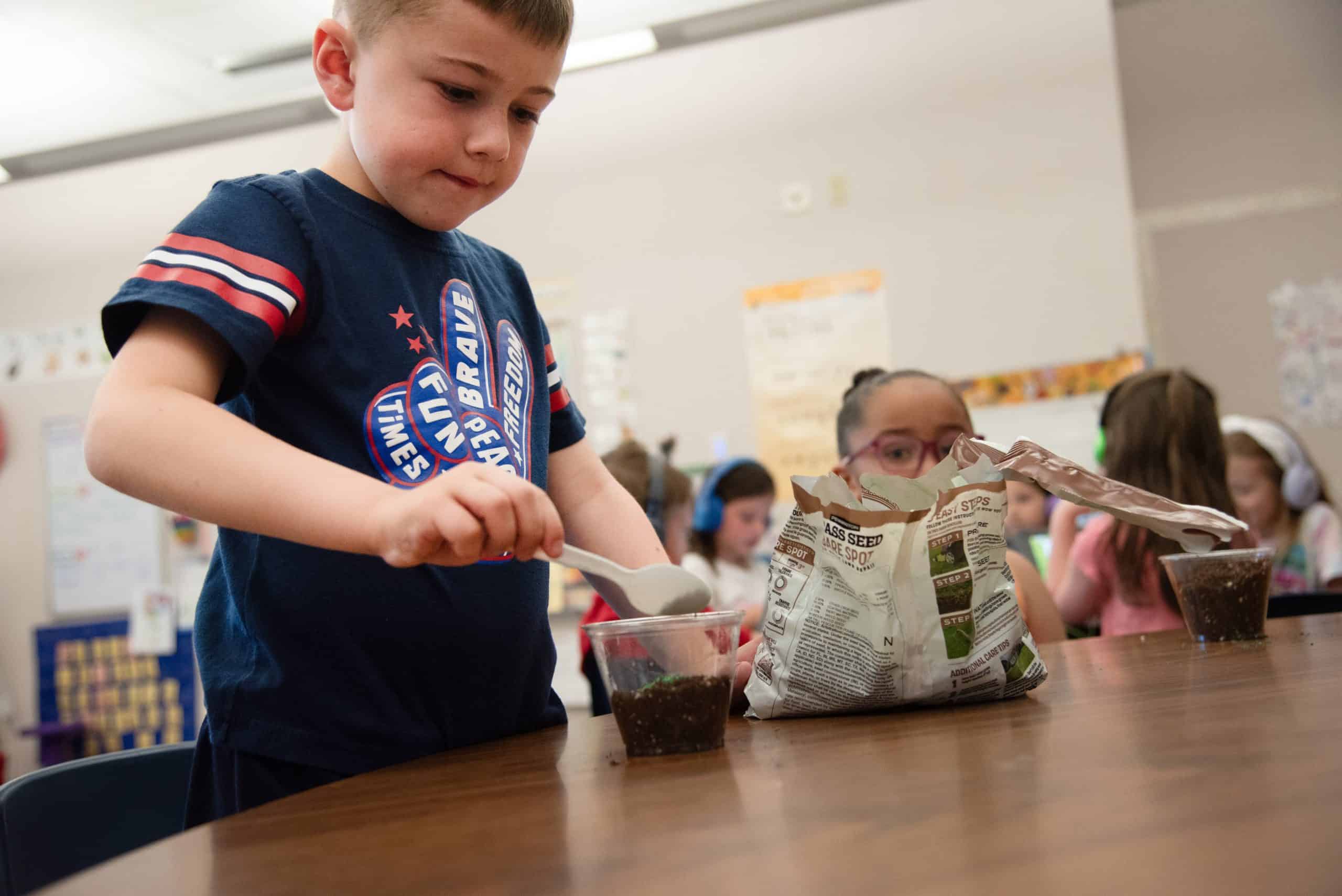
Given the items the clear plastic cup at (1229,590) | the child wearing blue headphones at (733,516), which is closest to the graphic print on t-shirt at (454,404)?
the clear plastic cup at (1229,590)

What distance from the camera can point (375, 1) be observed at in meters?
0.83

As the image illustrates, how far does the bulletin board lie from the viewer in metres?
4.47

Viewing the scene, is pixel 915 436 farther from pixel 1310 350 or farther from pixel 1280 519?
pixel 1310 350

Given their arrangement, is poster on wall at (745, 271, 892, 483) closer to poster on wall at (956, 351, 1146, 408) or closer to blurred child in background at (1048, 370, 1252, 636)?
poster on wall at (956, 351, 1146, 408)

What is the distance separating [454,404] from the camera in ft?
2.83

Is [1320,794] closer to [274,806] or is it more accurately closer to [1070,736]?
[1070,736]

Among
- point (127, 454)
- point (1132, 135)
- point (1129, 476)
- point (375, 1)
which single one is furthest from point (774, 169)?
point (127, 454)

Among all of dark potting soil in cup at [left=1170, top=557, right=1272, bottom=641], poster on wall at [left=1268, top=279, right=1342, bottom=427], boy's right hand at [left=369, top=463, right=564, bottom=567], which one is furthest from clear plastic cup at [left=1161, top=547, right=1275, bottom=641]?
poster on wall at [left=1268, top=279, right=1342, bottom=427]

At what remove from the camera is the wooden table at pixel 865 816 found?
377 millimetres

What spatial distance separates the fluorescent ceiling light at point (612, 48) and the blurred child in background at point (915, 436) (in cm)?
229

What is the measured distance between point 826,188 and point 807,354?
55 centimetres

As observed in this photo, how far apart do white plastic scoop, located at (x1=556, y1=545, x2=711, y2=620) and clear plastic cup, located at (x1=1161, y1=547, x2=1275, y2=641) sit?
504 mm

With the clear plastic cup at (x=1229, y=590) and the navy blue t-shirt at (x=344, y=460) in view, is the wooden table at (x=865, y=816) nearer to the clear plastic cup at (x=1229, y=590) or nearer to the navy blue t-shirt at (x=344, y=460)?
the navy blue t-shirt at (x=344, y=460)

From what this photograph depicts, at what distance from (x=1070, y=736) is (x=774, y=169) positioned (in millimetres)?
3398
